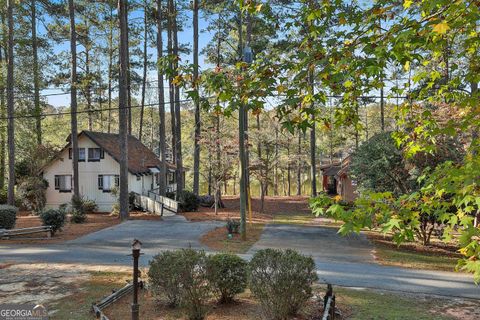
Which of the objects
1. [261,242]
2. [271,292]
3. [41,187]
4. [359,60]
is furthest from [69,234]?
[359,60]

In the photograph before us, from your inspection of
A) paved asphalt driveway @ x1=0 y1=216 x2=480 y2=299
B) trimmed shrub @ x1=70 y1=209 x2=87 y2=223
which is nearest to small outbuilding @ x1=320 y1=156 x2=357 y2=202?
paved asphalt driveway @ x1=0 y1=216 x2=480 y2=299

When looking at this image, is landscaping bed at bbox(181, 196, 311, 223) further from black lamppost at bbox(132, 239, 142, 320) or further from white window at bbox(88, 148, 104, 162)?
black lamppost at bbox(132, 239, 142, 320)

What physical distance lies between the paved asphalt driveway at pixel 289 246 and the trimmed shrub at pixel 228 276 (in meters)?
3.84

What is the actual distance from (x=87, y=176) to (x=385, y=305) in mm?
27258

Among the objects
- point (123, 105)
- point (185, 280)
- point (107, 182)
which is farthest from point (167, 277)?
point (107, 182)

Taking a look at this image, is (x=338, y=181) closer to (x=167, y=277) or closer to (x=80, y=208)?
(x=80, y=208)

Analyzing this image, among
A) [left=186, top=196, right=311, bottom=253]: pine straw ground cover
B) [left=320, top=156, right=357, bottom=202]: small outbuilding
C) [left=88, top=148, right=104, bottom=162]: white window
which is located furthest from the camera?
[left=320, top=156, right=357, bottom=202]: small outbuilding

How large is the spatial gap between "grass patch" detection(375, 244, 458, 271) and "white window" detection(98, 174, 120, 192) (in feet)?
69.2

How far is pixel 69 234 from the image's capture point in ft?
62.5

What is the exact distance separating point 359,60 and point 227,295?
6835 millimetres

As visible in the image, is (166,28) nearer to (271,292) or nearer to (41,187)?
(41,187)

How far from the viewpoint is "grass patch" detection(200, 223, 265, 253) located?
53.0 feet

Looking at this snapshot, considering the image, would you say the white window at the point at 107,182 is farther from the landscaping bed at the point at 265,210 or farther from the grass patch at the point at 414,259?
the grass patch at the point at 414,259

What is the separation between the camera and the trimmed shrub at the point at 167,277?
7.86m
